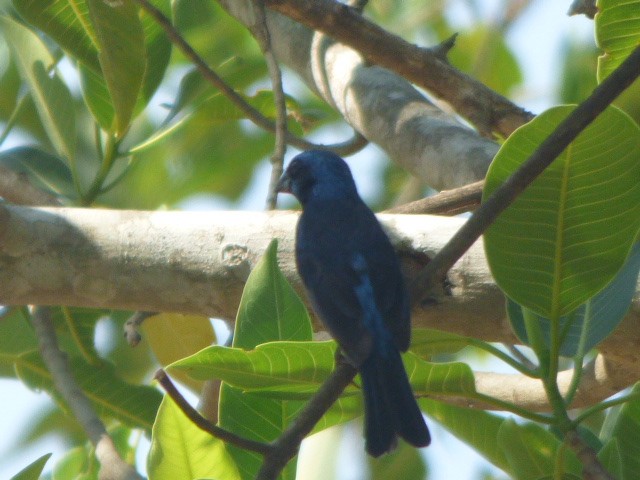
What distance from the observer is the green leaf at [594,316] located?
7.50ft

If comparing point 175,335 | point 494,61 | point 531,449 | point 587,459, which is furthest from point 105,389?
point 494,61

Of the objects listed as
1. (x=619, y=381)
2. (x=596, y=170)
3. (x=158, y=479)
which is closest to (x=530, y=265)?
(x=596, y=170)

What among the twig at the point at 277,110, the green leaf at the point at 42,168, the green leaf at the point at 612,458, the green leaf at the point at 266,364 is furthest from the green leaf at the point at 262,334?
the green leaf at the point at 42,168

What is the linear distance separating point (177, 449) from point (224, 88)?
176 cm

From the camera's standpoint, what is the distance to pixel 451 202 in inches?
108

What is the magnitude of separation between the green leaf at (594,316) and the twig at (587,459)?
0.28 meters

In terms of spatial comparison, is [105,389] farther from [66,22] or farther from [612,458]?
[612,458]

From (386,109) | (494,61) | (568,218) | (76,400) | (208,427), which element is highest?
(494,61)

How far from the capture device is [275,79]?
136 inches

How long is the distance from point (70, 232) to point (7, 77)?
6.88 feet

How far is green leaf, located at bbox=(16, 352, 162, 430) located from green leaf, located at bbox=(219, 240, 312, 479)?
1112mm

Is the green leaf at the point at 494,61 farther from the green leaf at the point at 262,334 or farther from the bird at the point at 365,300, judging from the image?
the green leaf at the point at 262,334

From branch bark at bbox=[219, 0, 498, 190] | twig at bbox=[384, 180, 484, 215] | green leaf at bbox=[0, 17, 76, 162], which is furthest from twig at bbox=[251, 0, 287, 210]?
green leaf at bbox=[0, 17, 76, 162]

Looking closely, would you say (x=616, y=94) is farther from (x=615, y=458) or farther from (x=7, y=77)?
(x=7, y=77)
